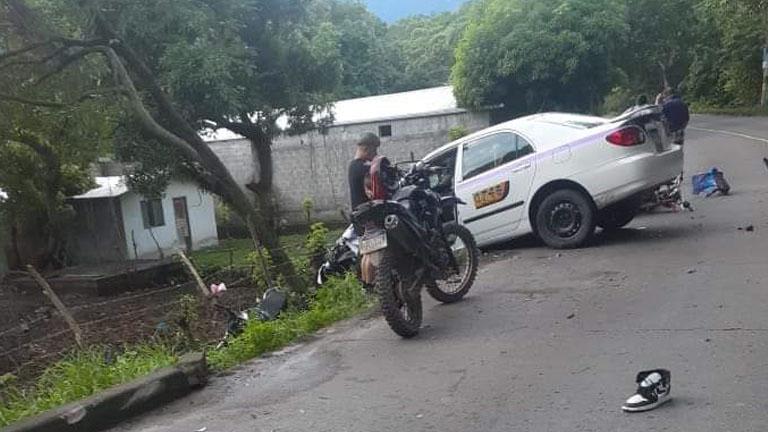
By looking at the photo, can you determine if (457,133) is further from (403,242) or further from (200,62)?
(403,242)

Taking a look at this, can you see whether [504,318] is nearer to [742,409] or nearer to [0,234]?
[742,409]

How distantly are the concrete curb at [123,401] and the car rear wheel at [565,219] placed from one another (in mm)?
5475

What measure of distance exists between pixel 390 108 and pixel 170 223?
8.67 m

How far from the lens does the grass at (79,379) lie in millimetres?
6227

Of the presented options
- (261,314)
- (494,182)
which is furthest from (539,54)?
(261,314)

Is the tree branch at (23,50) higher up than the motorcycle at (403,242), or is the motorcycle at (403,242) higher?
the tree branch at (23,50)

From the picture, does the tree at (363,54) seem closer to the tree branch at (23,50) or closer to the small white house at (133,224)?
the small white house at (133,224)

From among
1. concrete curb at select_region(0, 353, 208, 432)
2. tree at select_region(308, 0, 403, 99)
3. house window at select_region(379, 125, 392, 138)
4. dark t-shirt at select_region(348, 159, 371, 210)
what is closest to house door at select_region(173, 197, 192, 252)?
house window at select_region(379, 125, 392, 138)

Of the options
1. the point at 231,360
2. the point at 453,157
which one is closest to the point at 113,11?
the point at 453,157

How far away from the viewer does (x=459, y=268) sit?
8430mm

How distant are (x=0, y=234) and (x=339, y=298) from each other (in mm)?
21865

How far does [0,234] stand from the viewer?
27797 millimetres

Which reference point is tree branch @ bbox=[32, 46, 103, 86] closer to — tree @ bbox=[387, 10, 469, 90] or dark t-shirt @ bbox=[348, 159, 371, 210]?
dark t-shirt @ bbox=[348, 159, 371, 210]

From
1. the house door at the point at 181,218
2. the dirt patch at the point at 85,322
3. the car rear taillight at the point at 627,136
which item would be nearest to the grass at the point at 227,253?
the house door at the point at 181,218
